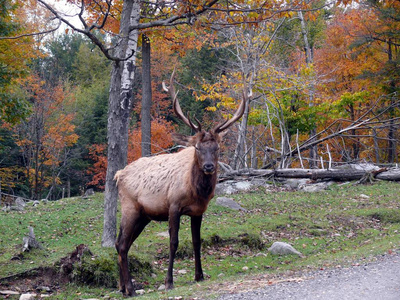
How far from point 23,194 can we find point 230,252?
2784 centimetres

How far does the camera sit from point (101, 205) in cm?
1485

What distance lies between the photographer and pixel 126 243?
7.57m

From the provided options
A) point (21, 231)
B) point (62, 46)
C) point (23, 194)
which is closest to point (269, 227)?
point (21, 231)

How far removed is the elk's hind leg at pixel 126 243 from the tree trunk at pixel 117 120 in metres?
1.38

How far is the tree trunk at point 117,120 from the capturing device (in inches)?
359

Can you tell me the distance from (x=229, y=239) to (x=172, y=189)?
10.3 ft

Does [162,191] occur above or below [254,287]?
above

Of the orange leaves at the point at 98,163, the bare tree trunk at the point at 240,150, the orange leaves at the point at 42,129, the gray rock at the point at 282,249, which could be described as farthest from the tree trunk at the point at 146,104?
the orange leaves at the point at 98,163

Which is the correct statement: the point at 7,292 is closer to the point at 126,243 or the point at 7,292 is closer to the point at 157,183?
the point at 126,243

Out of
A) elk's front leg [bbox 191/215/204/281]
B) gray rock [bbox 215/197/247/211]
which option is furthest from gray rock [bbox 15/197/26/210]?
elk's front leg [bbox 191/215/204/281]

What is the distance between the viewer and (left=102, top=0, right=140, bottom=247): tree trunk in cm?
912

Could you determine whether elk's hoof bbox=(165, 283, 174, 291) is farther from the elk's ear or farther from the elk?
the elk's ear

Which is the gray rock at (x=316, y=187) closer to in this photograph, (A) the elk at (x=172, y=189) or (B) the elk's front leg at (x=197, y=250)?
(A) the elk at (x=172, y=189)

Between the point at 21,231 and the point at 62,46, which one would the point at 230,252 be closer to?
the point at 21,231
